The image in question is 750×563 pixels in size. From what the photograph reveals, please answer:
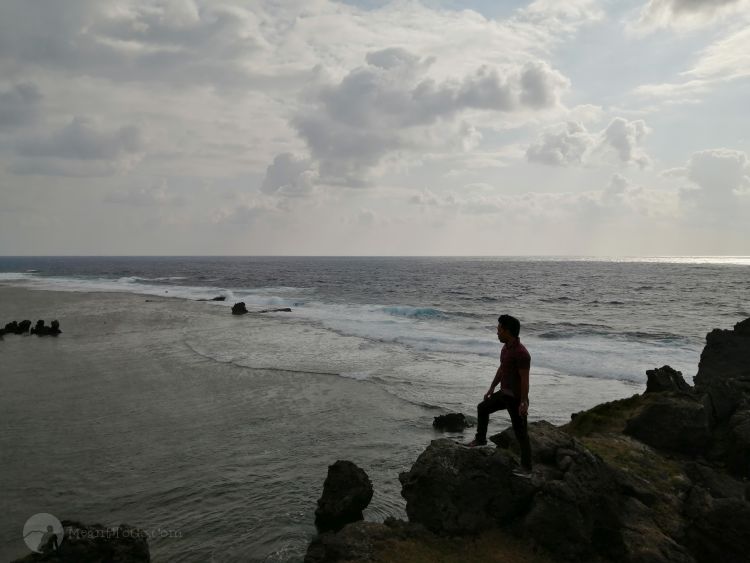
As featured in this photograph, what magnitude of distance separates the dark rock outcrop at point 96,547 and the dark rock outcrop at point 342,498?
2993 mm

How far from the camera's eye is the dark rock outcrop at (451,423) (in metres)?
14.2

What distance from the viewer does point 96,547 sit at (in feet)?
21.4

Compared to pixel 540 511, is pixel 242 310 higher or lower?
lower

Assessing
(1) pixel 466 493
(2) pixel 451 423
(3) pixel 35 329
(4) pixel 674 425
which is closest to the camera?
(1) pixel 466 493

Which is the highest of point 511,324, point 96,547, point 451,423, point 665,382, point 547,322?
point 511,324

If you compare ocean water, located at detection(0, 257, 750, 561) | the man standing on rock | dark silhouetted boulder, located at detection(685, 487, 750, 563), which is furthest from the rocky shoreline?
ocean water, located at detection(0, 257, 750, 561)

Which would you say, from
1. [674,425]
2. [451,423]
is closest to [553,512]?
[674,425]

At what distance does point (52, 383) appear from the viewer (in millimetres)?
18922

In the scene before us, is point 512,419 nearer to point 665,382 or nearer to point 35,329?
point 665,382

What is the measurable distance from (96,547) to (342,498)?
390 centimetres

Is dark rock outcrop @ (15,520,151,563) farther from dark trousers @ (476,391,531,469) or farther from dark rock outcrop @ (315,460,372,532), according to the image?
dark trousers @ (476,391,531,469)

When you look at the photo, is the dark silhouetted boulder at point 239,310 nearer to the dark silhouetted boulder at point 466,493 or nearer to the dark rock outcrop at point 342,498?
the dark rock outcrop at point 342,498

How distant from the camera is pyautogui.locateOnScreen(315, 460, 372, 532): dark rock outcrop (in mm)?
8852

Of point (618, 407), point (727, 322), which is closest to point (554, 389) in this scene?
point (618, 407)
